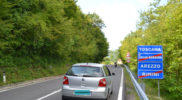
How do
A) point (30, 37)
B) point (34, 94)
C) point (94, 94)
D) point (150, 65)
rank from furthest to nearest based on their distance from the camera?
point (30, 37)
point (150, 65)
point (34, 94)
point (94, 94)

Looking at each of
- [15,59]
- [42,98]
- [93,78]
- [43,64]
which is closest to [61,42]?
[43,64]

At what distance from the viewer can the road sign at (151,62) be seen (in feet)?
34.8

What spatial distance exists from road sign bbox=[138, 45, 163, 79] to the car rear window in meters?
4.03

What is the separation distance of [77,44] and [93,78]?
33304 millimetres

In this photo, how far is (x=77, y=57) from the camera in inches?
1636

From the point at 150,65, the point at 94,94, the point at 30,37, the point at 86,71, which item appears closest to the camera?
the point at 94,94

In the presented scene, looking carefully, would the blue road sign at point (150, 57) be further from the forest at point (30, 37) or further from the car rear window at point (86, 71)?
the forest at point (30, 37)

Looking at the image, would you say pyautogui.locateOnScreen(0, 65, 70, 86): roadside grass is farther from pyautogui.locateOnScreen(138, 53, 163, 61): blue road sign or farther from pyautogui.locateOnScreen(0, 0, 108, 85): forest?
pyautogui.locateOnScreen(138, 53, 163, 61): blue road sign

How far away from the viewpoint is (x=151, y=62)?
10781 millimetres

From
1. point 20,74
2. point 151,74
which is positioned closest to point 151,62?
point 151,74

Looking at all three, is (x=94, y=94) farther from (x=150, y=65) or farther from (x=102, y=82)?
(x=150, y=65)

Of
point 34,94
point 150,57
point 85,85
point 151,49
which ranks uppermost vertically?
point 151,49

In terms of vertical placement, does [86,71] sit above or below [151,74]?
above

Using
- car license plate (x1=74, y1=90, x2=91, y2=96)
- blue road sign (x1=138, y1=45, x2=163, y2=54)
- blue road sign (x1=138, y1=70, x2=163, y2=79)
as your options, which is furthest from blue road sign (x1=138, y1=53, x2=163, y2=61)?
car license plate (x1=74, y1=90, x2=91, y2=96)
